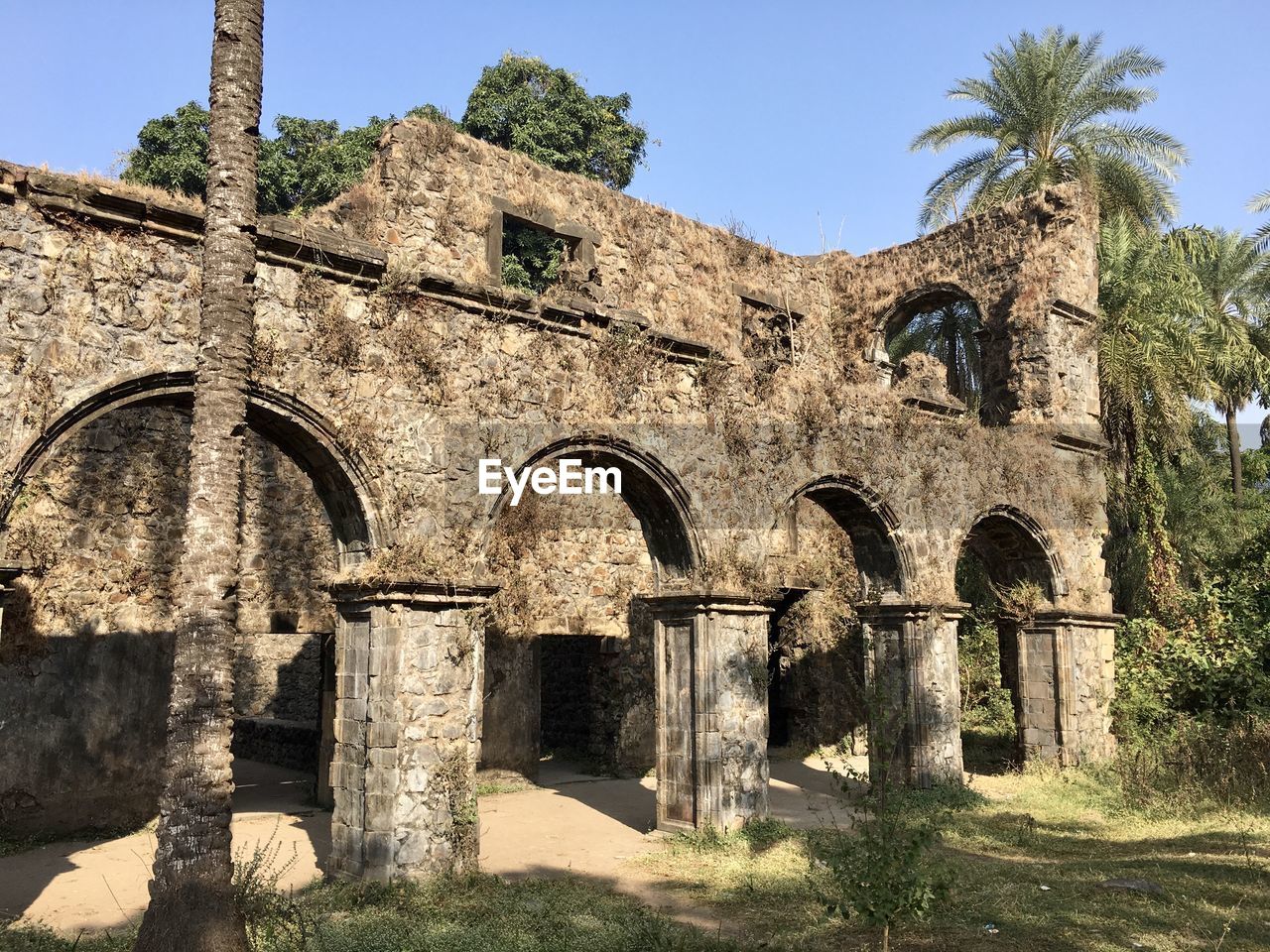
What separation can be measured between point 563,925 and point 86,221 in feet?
19.7

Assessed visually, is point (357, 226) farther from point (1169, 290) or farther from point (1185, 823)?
point (1169, 290)

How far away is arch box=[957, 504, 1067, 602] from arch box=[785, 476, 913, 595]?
198cm

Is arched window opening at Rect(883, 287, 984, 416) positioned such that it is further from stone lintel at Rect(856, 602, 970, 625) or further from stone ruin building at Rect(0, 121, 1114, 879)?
stone lintel at Rect(856, 602, 970, 625)

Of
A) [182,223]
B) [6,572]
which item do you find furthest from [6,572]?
[182,223]

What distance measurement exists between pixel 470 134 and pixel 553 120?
2779mm

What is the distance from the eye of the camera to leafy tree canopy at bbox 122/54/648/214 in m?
23.0

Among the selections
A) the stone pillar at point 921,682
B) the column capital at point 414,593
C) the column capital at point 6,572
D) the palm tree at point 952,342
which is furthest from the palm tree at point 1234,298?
the column capital at point 6,572

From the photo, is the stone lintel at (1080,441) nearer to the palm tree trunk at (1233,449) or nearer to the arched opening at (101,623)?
the arched opening at (101,623)

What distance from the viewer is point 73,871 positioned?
930 cm

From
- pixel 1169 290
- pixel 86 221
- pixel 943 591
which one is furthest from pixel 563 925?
pixel 1169 290

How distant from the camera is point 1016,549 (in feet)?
49.5

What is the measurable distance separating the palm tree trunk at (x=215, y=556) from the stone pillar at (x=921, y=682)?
8.23 metres

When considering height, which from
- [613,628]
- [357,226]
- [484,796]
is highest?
[357,226]

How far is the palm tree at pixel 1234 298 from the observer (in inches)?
966
